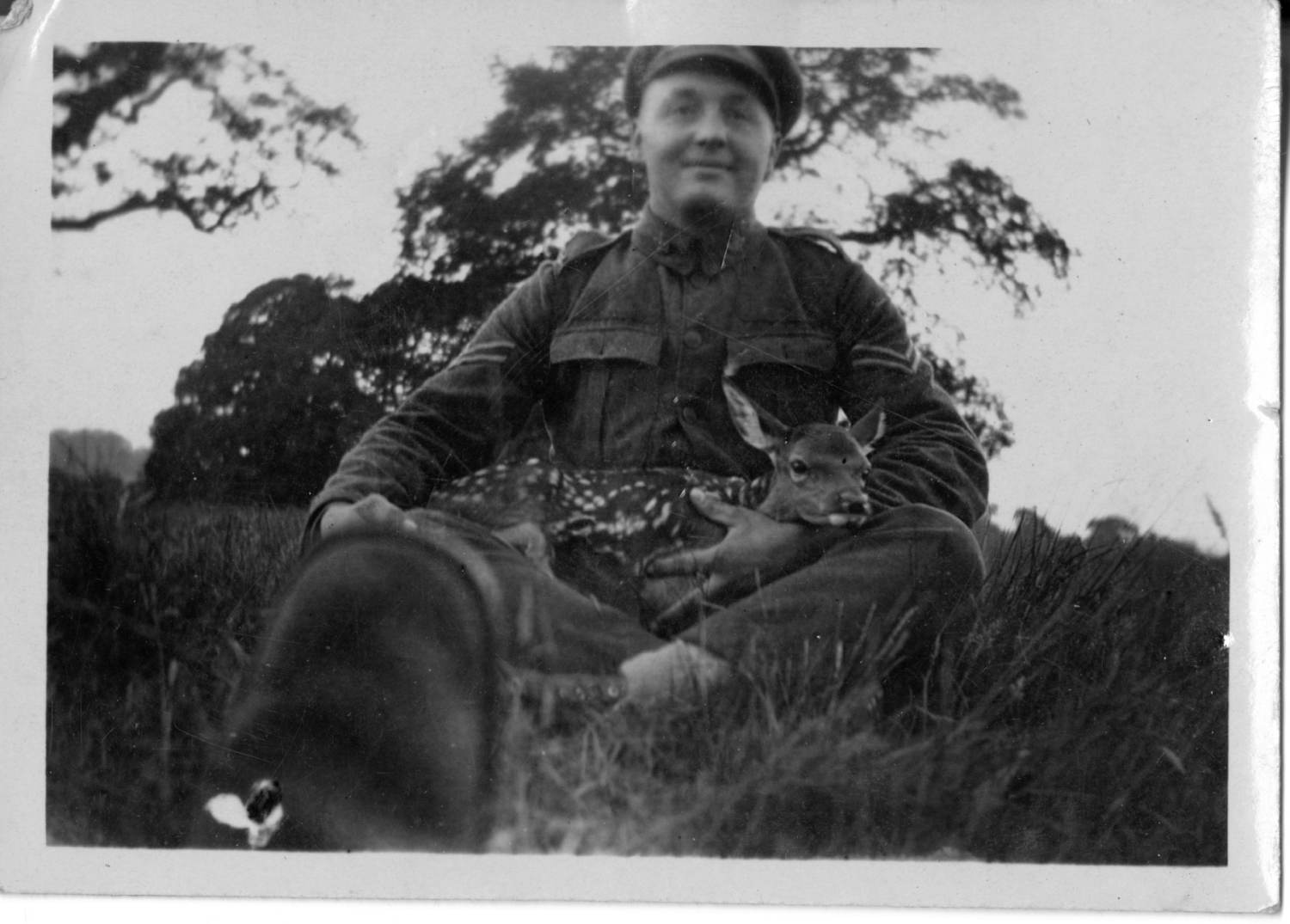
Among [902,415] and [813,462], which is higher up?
[902,415]

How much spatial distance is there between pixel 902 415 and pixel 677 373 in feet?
1.76

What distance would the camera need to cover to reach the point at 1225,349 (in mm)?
2801

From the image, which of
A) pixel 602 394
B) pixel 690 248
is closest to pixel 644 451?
pixel 602 394

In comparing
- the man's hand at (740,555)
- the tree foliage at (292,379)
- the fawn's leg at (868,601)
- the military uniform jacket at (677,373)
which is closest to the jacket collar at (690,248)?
the military uniform jacket at (677,373)

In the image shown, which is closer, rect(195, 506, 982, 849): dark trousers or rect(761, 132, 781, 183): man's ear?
rect(195, 506, 982, 849): dark trousers

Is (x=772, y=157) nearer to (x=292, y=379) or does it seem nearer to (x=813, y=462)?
(x=813, y=462)

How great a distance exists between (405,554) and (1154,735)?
1772 millimetres

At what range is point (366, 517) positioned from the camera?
2777mm

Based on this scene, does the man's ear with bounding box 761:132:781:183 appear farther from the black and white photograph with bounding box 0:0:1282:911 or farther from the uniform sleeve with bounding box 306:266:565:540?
the uniform sleeve with bounding box 306:266:565:540

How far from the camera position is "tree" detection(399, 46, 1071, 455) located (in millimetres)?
2842

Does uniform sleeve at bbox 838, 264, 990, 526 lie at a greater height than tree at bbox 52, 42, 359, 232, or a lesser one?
lesser

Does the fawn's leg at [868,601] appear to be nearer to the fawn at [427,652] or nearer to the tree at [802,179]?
the fawn at [427,652]

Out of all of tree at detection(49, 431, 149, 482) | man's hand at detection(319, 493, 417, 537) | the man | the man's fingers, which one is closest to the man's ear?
the man

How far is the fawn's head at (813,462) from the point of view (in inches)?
108
